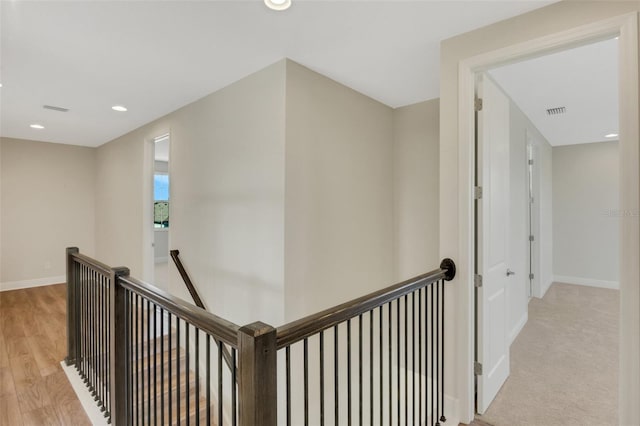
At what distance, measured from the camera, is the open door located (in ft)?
6.71

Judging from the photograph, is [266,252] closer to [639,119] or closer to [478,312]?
[478,312]

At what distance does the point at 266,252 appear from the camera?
2445 millimetres

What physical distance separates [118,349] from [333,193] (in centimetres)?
189

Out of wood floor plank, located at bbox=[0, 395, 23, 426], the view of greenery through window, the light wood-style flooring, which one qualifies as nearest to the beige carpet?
the light wood-style flooring

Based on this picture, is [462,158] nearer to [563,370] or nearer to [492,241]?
[492,241]

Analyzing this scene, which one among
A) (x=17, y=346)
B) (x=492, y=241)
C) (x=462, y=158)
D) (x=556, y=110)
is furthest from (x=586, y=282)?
(x=17, y=346)

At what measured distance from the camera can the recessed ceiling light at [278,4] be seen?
1672mm

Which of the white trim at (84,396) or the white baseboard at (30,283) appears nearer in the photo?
the white trim at (84,396)

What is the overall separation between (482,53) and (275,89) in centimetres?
144

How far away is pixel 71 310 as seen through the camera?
280cm

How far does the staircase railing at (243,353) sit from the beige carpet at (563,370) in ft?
2.02

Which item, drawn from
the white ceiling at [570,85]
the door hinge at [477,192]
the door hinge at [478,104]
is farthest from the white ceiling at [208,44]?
the door hinge at [477,192]

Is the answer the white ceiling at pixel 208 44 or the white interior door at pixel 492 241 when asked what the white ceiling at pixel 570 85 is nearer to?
the white interior door at pixel 492 241

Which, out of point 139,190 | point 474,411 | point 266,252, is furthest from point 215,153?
point 474,411
